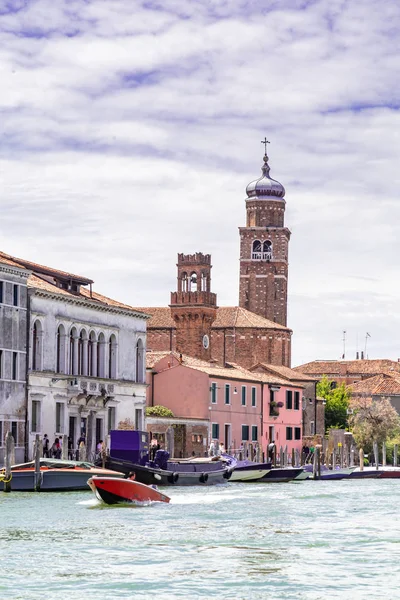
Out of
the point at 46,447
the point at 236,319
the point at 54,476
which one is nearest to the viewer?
the point at 54,476

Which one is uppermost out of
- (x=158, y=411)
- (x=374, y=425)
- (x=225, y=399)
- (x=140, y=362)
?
(x=140, y=362)

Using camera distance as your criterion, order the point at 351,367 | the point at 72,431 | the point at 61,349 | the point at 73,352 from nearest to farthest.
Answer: the point at 61,349 → the point at 72,431 → the point at 73,352 → the point at 351,367

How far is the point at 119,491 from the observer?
33.3m

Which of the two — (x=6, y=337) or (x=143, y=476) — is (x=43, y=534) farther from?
(x=6, y=337)

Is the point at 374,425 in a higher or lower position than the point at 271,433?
higher

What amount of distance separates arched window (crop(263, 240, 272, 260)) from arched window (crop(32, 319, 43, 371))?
190ft

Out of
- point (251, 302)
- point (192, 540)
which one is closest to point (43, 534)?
point (192, 540)

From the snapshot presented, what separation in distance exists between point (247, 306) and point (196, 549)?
80.4 meters

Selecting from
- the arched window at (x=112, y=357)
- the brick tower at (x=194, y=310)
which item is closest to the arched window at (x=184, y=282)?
the brick tower at (x=194, y=310)

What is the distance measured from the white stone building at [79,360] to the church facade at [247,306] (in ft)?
64.9

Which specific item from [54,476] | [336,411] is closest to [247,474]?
[54,476]

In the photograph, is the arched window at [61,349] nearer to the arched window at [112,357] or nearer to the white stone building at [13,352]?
the white stone building at [13,352]

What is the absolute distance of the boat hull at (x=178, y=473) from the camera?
41125mm

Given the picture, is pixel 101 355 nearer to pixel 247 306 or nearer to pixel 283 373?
pixel 283 373
